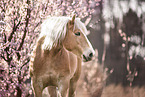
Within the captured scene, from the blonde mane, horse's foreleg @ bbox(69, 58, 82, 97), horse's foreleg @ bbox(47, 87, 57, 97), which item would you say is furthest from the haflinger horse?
horse's foreleg @ bbox(69, 58, 82, 97)

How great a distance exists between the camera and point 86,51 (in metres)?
1.50

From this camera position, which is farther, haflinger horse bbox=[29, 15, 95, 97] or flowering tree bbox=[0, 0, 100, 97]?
flowering tree bbox=[0, 0, 100, 97]

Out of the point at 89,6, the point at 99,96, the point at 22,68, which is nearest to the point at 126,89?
the point at 99,96

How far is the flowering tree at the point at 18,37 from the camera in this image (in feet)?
7.57

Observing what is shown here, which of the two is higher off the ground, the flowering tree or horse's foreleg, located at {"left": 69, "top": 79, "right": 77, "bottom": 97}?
the flowering tree

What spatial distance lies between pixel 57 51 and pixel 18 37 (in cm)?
111

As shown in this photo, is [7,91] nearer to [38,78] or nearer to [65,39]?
[38,78]

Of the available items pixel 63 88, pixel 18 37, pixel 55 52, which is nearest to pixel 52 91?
pixel 63 88

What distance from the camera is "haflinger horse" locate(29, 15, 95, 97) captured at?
4.90 ft

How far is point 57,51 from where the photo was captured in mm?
1554

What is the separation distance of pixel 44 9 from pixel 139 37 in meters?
1.91

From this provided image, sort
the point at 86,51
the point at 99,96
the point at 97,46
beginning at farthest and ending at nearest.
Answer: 1. the point at 97,46
2. the point at 99,96
3. the point at 86,51

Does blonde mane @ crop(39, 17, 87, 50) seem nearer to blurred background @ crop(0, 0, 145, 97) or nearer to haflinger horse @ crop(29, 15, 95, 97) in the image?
haflinger horse @ crop(29, 15, 95, 97)

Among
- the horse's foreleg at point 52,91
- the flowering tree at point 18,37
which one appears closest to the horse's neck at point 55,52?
the horse's foreleg at point 52,91
